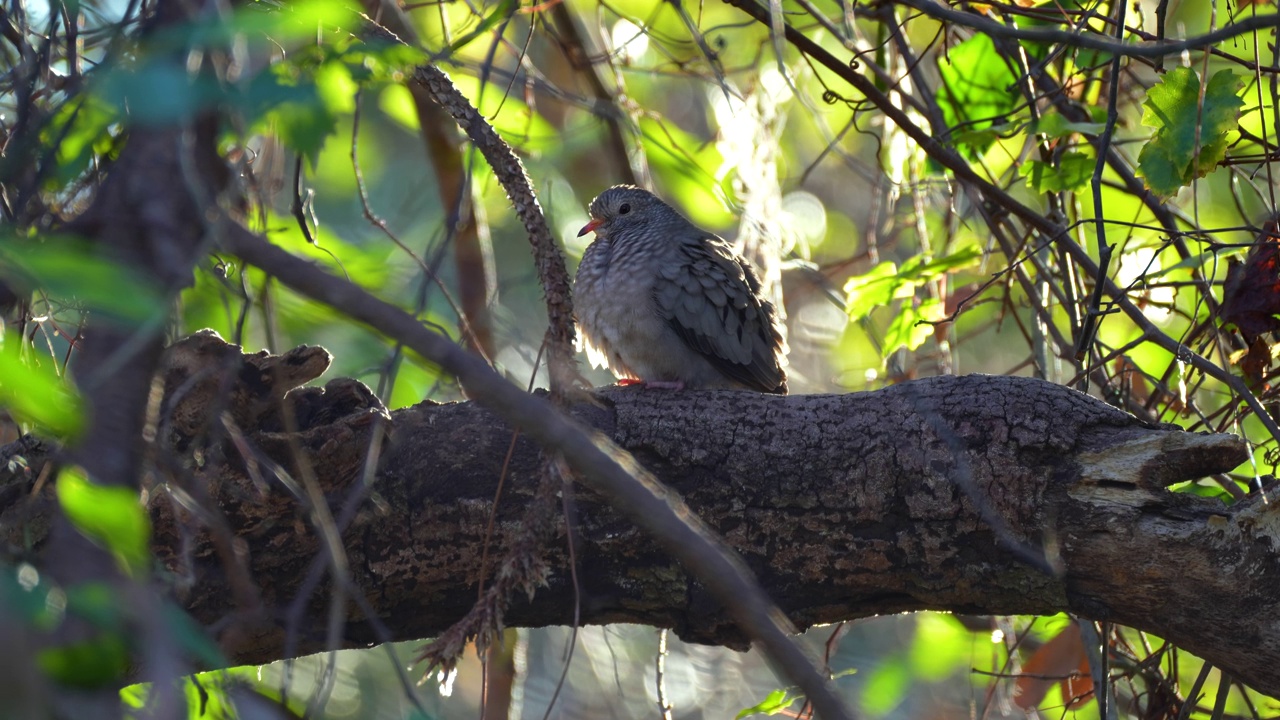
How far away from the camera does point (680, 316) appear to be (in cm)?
368

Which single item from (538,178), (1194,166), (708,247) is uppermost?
(538,178)

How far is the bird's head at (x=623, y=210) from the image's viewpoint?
13.9 feet

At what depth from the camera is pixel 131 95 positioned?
108cm

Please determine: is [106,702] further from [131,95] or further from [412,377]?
[412,377]

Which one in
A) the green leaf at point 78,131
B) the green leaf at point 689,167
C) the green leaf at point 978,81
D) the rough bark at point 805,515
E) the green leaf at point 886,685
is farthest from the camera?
the green leaf at point 886,685

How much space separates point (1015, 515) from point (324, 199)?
7141mm

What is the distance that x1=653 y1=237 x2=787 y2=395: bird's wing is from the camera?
12.1ft

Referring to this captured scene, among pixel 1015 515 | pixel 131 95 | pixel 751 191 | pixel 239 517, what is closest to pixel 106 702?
pixel 131 95

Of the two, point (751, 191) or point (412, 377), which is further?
point (751, 191)

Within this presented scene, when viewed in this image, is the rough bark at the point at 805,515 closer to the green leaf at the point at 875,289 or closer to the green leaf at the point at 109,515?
the green leaf at the point at 875,289

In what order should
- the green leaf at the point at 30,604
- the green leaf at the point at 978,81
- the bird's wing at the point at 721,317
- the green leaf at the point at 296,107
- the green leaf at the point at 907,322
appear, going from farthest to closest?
the bird's wing at the point at 721,317 → the green leaf at the point at 978,81 → the green leaf at the point at 907,322 → the green leaf at the point at 296,107 → the green leaf at the point at 30,604

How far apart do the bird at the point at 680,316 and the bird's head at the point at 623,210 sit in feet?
0.76

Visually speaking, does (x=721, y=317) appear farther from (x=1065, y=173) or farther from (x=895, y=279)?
(x=1065, y=173)

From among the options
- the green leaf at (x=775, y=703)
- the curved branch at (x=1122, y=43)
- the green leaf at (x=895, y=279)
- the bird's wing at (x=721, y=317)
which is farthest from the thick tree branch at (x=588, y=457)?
the bird's wing at (x=721, y=317)
